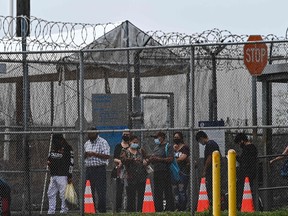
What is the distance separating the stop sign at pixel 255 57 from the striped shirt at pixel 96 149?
3.27 metres

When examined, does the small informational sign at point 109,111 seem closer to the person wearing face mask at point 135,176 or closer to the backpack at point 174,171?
the person wearing face mask at point 135,176

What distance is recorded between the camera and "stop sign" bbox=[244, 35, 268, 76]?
18031 millimetres

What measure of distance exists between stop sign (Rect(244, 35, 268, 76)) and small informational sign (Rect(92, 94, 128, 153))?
8.92ft

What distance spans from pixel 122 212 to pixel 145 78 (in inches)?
104

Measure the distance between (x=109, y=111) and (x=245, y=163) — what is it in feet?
8.65

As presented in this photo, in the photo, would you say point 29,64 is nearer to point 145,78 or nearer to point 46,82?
point 46,82

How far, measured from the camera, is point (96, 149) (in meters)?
19.9

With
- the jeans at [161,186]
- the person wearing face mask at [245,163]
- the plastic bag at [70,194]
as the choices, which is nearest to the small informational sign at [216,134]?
the person wearing face mask at [245,163]

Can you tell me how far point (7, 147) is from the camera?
72.6 ft

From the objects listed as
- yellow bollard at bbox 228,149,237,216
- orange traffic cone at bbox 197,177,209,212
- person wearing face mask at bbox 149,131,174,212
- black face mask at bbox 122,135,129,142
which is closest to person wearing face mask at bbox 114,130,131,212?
black face mask at bbox 122,135,129,142

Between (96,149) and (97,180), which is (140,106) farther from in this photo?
(97,180)

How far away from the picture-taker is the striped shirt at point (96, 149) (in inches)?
784

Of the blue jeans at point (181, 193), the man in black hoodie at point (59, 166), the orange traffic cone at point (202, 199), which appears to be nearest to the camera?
the orange traffic cone at point (202, 199)

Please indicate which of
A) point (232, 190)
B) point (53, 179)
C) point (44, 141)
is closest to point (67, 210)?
point (53, 179)
